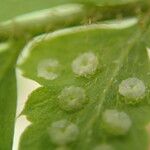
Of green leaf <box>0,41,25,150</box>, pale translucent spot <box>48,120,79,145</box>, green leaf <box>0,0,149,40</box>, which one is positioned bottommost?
pale translucent spot <box>48,120,79,145</box>

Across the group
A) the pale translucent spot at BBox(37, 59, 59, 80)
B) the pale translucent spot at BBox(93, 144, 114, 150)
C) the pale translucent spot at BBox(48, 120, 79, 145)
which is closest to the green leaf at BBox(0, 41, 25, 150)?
the pale translucent spot at BBox(37, 59, 59, 80)

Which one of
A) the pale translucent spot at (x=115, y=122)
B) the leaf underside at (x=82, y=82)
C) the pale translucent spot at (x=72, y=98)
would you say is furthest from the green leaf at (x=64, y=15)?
the pale translucent spot at (x=115, y=122)

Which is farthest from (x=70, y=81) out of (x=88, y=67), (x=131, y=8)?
(x=131, y=8)

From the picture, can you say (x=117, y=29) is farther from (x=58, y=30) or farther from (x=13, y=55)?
(x=13, y=55)

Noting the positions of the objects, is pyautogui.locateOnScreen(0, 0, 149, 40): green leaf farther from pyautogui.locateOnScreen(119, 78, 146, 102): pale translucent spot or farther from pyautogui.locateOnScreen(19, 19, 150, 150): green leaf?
pyautogui.locateOnScreen(119, 78, 146, 102): pale translucent spot

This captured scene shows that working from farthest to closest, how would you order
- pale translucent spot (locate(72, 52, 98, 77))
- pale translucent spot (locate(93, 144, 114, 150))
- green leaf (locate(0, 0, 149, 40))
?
1. green leaf (locate(0, 0, 149, 40))
2. pale translucent spot (locate(72, 52, 98, 77))
3. pale translucent spot (locate(93, 144, 114, 150))

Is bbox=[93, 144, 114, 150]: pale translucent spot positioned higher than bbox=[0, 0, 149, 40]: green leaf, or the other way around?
bbox=[0, 0, 149, 40]: green leaf

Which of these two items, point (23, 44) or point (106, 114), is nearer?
point (106, 114)
